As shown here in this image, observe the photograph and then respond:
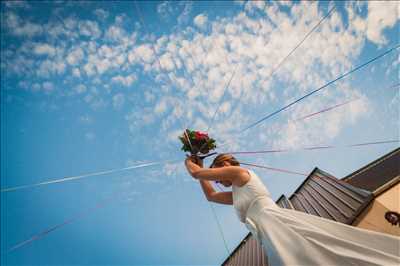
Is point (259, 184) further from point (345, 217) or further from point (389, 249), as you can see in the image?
point (345, 217)

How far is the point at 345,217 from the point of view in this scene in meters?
5.11

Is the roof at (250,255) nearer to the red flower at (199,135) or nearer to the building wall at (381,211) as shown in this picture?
the building wall at (381,211)

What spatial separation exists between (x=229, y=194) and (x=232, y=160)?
388 millimetres

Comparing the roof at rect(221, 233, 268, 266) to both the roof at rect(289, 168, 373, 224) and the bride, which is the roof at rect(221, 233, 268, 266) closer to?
the roof at rect(289, 168, 373, 224)

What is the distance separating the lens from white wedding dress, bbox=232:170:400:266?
1495 millimetres

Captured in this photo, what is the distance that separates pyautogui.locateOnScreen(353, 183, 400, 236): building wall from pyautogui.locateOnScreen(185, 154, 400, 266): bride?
412 cm

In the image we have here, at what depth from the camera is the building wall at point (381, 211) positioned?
4.57 metres

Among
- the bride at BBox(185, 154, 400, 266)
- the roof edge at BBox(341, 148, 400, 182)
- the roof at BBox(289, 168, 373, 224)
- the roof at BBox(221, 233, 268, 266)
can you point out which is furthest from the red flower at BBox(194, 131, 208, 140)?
the roof edge at BBox(341, 148, 400, 182)

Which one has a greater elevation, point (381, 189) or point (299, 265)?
point (299, 265)

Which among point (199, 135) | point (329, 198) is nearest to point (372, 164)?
point (329, 198)

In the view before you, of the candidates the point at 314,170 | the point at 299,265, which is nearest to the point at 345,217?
the point at 314,170

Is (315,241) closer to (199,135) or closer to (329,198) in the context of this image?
(199,135)

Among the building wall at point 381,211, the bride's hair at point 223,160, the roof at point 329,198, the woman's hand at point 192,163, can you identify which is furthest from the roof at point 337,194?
the woman's hand at point 192,163

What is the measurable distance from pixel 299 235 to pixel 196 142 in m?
1.61
